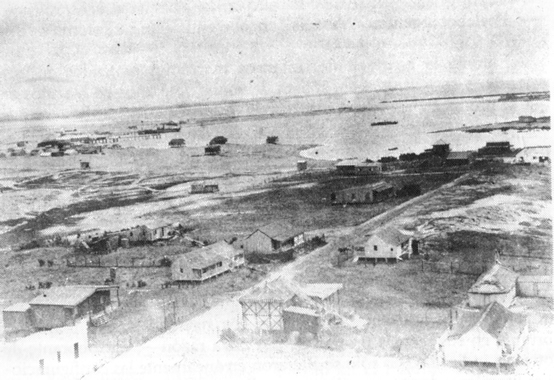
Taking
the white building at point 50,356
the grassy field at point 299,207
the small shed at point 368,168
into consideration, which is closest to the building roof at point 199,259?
the grassy field at point 299,207

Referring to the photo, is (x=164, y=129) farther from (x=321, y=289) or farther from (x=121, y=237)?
(x=321, y=289)

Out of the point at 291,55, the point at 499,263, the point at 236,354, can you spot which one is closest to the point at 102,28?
the point at 291,55

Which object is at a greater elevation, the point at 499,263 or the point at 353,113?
the point at 353,113

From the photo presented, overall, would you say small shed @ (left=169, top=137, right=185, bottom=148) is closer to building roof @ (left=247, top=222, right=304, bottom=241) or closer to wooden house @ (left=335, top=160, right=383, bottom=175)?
building roof @ (left=247, top=222, right=304, bottom=241)

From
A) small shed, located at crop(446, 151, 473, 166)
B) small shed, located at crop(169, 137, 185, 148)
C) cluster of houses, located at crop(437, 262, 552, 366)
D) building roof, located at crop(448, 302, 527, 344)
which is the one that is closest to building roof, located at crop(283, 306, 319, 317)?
cluster of houses, located at crop(437, 262, 552, 366)

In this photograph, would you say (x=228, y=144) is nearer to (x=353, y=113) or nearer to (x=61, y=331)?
(x=353, y=113)

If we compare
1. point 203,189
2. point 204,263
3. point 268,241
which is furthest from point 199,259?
point 203,189
